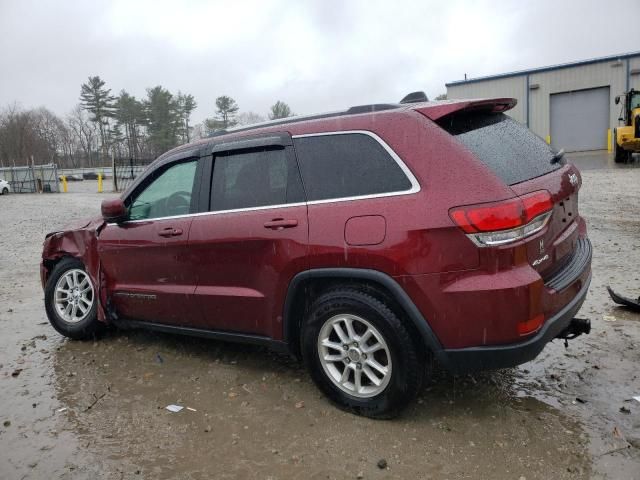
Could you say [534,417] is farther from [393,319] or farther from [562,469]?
[393,319]

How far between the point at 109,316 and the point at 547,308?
3.48 meters

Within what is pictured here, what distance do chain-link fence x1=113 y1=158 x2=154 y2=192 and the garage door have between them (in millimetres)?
24704

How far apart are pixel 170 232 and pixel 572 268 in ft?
9.05

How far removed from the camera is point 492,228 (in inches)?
111

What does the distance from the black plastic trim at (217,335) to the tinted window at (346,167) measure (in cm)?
103

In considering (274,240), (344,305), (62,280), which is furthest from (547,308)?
(62,280)

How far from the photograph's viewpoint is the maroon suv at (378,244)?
2.87 m

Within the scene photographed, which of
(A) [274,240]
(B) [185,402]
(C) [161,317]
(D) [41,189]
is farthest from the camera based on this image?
(D) [41,189]

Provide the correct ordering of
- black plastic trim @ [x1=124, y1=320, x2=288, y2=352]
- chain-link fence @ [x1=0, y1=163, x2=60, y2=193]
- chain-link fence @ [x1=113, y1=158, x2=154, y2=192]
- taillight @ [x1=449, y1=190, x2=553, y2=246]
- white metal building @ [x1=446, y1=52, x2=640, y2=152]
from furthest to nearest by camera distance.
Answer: chain-link fence @ [x1=0, y1=163, x2=60, y2=193] → white metal building @ [x1=446, y1=52, x2=640, y2=152] → chain-link fence @ [x1=113, y1=158, x2=154, y2=192] → black plastic trim @ [x1=124, y1=320, x2=288, y2=352] → taillight @ [x1=449, y1=190, x2=553, y2=246]

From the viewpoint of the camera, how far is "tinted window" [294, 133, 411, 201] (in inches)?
124

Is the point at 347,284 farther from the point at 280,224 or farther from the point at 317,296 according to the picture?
the point at 280,224

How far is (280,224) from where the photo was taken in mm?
3447

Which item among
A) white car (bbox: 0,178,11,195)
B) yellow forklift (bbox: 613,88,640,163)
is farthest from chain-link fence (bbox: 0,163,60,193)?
yellow forklift (bbox: 613,88,640,163)

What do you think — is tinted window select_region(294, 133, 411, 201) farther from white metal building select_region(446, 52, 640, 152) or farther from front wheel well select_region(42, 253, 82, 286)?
white metal building select_region(446, 52, 640, 152)
